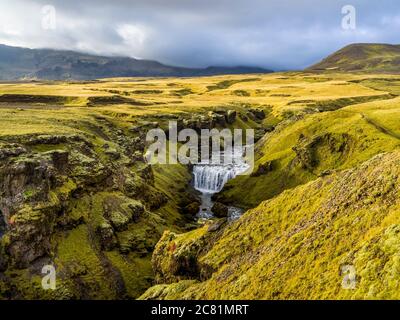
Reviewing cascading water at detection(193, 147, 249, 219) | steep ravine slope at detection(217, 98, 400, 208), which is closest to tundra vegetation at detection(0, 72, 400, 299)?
steep ravine slope at detection(217, 98, 400, 208)

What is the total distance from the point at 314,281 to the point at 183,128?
13651 cm

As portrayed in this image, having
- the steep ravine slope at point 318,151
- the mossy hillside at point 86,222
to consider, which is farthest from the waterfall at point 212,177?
the mossy hillside at point 86,222

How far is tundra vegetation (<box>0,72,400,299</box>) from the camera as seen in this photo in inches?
1046

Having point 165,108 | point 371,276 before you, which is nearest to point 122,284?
point 371,276

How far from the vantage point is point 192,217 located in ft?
292

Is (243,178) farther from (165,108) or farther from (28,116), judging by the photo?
(165,108)

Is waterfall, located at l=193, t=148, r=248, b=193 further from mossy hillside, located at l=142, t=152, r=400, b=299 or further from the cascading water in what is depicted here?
mossy hillside, located at l=142, t=152, r=400, b=299

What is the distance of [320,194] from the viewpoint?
35.6 metres

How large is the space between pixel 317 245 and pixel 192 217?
62.6 metres

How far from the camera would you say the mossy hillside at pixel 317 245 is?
2334 centimetres

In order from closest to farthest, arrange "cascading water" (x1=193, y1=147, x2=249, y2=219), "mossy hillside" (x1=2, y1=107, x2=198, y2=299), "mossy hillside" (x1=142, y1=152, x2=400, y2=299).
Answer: "mossy hillside" (x1=142, y1=152, x2=400, y2=299)
"mossy hillside" (x1=2, y1=107, x2=198, y2=299)
"cascading water" (x1=193, y1=147, x2=249, y2=219)

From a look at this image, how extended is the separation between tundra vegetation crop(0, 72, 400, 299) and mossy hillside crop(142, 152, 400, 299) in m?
0.10

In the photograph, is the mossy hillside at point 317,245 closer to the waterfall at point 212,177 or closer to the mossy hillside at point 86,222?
the mossy hillside at point 86,222

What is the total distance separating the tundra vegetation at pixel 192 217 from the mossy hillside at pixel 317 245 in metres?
0.10
